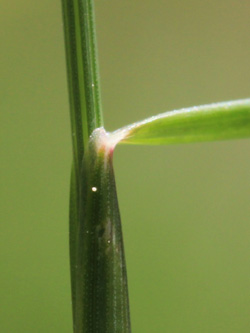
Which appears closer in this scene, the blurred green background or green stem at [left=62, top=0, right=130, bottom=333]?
green stem at [left=62, top=0, right=130, bottom=333]

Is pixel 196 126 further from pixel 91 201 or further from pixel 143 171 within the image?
pixel 143 171

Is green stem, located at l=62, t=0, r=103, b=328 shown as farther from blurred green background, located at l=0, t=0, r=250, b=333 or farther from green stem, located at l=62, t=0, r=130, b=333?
blurred green background, located at l=0, t=0, r=250, b=333

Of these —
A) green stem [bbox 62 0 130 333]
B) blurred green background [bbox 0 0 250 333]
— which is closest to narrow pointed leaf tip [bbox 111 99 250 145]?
green stem [bbox 62 0 130 333]

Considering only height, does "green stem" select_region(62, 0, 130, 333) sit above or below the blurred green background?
below

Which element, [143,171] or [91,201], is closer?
[91,201]

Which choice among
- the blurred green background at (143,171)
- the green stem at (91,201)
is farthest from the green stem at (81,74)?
the blurred green background at (143,171)

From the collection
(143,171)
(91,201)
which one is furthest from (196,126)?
(143,171)

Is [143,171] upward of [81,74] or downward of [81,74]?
upward
